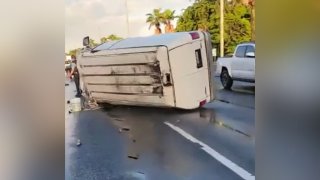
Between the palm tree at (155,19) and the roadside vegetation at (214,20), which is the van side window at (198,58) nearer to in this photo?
the roadside vegetation at (214,20)

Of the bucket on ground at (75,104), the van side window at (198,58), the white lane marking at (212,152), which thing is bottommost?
the white lane marking at (212,152)

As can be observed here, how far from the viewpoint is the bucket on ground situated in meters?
1.69

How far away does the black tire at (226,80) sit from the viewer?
6.28 feet

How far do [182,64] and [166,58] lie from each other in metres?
0.08

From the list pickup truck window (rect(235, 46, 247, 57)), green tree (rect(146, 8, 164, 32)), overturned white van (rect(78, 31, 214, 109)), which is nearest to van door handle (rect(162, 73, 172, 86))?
overturned white van (rect(78, 31, 214, 109))

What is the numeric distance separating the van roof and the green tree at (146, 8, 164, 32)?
59mm

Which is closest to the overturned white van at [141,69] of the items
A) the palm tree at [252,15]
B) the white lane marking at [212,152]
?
the white lane marking at [212,152]

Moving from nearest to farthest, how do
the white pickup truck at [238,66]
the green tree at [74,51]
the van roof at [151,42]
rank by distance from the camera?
the green tree at [74,51]
the van roof at [151,42]
the white pickup truck at [238,66]
